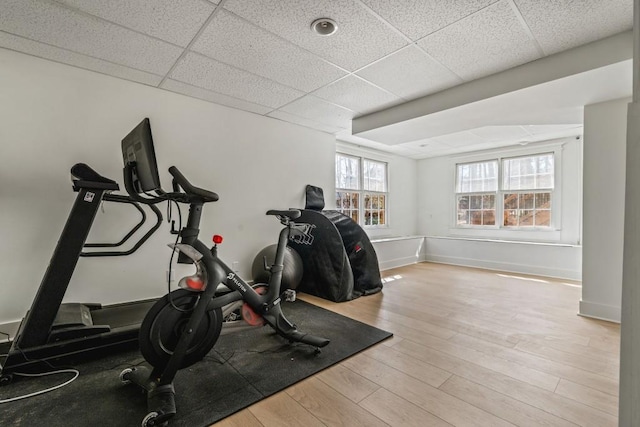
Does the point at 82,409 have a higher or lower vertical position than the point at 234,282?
lower

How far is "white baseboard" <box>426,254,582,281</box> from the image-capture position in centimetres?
488

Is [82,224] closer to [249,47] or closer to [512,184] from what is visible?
[249,47]

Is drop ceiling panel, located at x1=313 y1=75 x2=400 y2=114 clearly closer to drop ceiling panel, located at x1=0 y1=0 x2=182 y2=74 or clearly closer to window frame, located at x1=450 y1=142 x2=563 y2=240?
drop ceiling panel, located at x1=0 y1=0 x2=182 y2=74

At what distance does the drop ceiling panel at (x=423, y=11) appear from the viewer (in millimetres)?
2061

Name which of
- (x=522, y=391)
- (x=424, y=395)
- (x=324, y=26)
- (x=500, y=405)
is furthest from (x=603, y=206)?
(x=324, y=26)

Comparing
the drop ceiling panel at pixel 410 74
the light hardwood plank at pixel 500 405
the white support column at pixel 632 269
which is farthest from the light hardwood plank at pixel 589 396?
the drop ceiling panel at pixel 410 74

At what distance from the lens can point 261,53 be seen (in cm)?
267

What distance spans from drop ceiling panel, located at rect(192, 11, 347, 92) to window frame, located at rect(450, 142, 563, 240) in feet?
14.7

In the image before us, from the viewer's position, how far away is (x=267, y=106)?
389 centimetres

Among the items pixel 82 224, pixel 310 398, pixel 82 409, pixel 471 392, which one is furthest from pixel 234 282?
pixel 471 392

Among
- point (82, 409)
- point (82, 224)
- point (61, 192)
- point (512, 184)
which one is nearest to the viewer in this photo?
point (82, 409)

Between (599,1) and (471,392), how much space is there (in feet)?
8.92

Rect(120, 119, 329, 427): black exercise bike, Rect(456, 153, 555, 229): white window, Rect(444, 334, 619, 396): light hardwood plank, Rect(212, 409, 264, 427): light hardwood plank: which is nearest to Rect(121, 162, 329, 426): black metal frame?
Rect(120, 119, 329, 427): black exercise bike

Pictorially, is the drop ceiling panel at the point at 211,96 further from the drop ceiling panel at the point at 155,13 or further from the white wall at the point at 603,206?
the white wall at the point at 603,206
